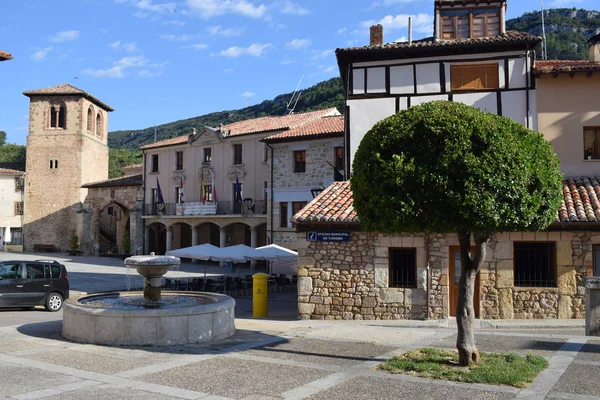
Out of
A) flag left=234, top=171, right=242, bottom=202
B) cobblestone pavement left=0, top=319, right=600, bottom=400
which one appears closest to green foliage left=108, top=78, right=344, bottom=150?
flag left=234, top=171, right=242, bottom=202

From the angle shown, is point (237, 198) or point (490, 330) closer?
point (490, 330)

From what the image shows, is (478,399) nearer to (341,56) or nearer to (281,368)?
(281,368)

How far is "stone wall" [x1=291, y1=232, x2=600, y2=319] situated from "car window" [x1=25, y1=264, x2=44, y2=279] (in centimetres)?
768

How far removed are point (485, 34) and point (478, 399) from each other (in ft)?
49.6

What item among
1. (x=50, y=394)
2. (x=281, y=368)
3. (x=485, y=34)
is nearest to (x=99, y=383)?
(x=50, y=394)

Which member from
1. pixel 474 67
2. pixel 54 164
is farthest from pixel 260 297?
pixel 54 164

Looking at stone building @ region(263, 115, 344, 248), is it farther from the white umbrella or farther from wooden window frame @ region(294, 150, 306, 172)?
the white umbrella

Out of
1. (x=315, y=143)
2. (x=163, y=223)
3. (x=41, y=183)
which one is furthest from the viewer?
(x=41, y=183)

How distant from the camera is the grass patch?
8.02 metres

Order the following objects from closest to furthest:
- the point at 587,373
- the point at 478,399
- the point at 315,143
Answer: the point at 478,399 → the point at 587,373 → the point at 315,143

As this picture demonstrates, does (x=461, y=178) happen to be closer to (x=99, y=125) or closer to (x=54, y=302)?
(x=54, y=302)

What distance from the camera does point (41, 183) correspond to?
1896 inches

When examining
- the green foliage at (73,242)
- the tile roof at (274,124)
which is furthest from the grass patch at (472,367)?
the green foliage at (73,242)

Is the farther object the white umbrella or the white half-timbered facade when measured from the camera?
the white umbrella
